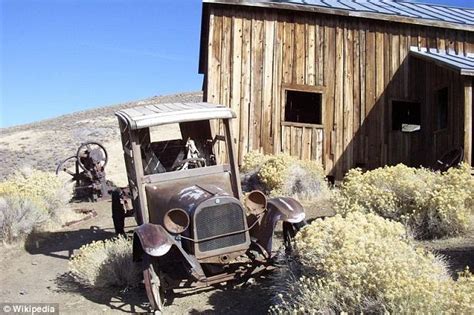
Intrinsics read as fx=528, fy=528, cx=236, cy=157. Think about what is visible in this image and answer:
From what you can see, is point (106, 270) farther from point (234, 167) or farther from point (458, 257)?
point (458, 257)

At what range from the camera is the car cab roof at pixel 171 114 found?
684cm

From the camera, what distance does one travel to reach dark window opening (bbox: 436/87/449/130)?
571 inches

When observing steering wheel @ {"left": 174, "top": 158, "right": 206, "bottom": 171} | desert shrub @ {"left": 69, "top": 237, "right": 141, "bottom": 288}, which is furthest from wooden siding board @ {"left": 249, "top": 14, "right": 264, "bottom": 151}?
desert shrub @ {"left": 69, "top": 237, "right": 141, "bottom": 288}

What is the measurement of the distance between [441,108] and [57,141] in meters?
28.2

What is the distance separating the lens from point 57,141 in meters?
Answer: 36.4

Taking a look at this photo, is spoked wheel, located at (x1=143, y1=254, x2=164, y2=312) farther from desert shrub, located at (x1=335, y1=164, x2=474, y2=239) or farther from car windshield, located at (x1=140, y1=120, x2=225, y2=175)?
desert shrub, located at (x1=335, y1=164, x2=474, y2=239)

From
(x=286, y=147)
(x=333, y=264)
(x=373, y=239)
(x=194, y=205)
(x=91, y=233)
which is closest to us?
(x=333, y=264)

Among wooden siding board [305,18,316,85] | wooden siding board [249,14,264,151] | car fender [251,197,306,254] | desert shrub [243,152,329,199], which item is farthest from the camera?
wooden siding board [305,18,316,85]

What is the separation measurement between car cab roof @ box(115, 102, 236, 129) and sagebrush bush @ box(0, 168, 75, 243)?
149 inches

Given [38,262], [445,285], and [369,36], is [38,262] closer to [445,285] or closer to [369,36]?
[445,285]

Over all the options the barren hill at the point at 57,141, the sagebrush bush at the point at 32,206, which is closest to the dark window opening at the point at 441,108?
the sagebrush bush at the point at 32,206

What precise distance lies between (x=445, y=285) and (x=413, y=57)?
1150 cm

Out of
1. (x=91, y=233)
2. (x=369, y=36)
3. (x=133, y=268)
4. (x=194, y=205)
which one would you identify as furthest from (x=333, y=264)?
(x=369, y=36)

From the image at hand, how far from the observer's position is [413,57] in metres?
14.7
